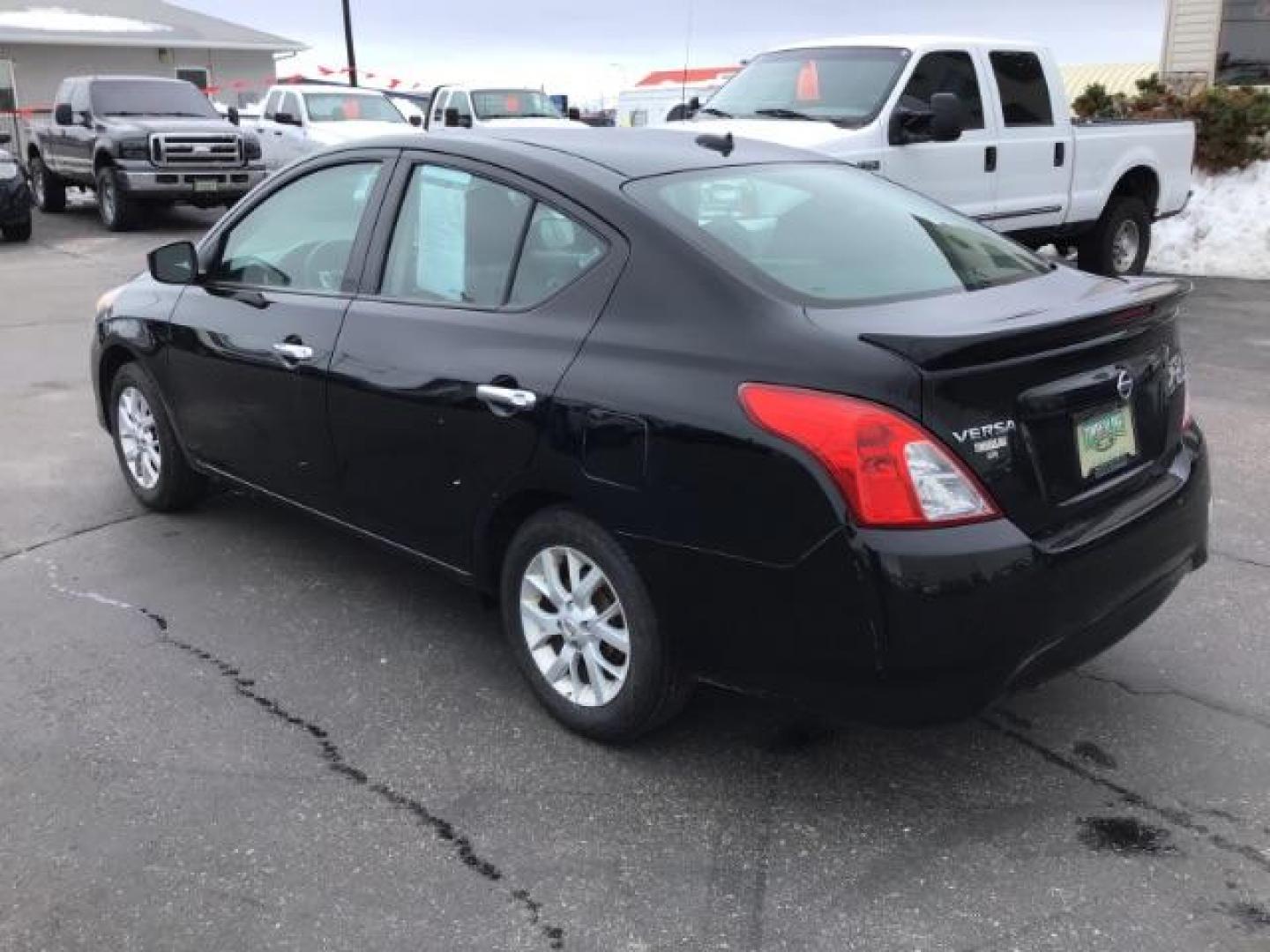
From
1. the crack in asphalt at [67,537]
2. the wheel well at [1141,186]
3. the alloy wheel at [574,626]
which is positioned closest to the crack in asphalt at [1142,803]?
the alloy wheel at [574,626]

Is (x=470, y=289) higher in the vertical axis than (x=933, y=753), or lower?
higher

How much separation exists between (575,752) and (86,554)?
2598 millimetres

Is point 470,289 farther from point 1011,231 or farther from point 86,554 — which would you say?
point 1011,231

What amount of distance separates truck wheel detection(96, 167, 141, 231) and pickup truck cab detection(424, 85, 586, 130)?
518cm

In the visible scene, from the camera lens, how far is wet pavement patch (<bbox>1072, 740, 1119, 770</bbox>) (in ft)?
11.0

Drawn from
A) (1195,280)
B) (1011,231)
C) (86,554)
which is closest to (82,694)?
(86,554)

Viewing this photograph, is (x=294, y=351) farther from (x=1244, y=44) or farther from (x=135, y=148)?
(x=1244, y=44)

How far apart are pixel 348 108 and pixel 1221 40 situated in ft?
41.7

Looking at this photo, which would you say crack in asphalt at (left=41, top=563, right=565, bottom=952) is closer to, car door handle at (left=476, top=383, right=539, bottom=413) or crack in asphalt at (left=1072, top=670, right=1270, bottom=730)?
car door handle at (left=476, top=383, right=539, bottom=413)

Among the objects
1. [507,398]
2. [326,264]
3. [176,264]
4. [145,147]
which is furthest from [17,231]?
[507,398]

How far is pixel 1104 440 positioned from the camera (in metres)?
3.13

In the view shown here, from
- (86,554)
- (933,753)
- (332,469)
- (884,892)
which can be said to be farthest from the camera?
(86,554)

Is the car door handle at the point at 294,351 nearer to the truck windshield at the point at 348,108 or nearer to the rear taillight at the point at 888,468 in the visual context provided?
the rear taillight at the point at 888,468

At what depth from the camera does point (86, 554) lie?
500 cm
